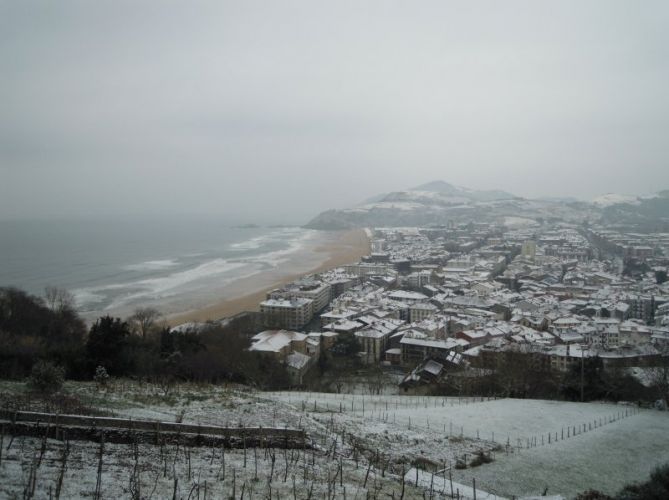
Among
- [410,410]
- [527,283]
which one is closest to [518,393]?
[410,410]

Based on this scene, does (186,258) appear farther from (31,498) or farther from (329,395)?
(31,498)

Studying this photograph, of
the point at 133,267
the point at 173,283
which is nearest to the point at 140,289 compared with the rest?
the point at 173,283

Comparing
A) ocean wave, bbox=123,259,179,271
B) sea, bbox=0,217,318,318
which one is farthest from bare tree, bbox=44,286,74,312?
ocean wave, bbox=123,259,179,271

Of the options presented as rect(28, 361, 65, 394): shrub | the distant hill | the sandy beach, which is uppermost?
the distant hill

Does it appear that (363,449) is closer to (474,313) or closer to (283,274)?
(474,313)

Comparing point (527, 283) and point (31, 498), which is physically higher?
point (31, 498)

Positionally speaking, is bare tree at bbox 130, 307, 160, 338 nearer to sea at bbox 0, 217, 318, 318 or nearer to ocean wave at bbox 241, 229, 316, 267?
sea at bbox 0, 217, 318, 318
